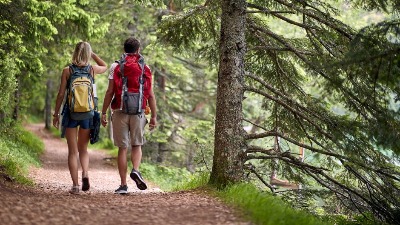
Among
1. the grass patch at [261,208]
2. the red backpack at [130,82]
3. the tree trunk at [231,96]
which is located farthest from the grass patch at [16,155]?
the grass patch at [261,208]

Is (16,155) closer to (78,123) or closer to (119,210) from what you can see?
(78,123)

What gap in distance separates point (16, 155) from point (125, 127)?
6.93 meters

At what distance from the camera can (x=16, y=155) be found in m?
14.0

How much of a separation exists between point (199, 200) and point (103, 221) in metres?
1.68

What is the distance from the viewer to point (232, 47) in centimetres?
751

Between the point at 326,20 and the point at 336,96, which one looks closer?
the point at 326,20

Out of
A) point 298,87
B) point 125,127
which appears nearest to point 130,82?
point 125,127

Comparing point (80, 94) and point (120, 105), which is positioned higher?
point (80, 94)

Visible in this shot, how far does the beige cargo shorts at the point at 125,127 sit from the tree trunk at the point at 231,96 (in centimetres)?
120

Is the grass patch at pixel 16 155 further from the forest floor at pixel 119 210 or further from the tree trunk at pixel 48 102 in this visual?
the tree trunk at pixel 48 102

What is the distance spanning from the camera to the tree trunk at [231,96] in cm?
750

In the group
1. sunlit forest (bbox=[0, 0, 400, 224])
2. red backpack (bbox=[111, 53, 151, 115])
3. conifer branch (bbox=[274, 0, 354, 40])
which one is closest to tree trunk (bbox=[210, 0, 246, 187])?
sunlit forest (bbox=[0, 0, 400, 224])

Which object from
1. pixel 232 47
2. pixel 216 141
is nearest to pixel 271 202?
pixel 216 141

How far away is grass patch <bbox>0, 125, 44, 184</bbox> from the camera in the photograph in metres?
9.84
